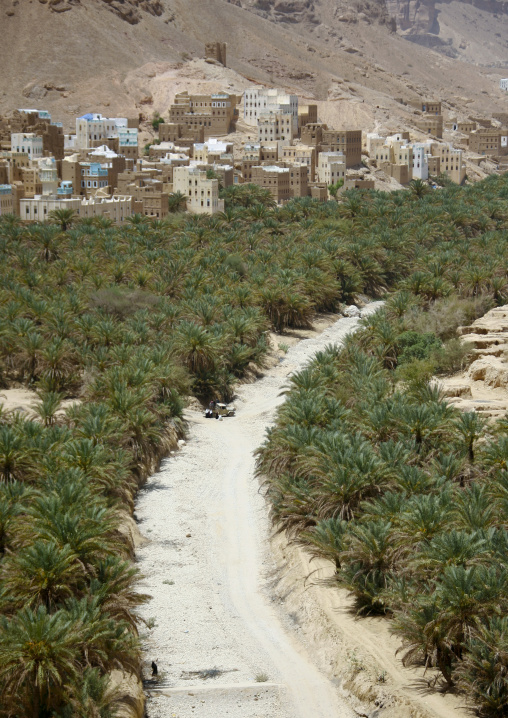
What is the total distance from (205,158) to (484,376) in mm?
54606

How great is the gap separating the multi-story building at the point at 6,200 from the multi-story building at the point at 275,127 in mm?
31206

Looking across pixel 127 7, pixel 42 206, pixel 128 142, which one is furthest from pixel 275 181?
pixel 127 7

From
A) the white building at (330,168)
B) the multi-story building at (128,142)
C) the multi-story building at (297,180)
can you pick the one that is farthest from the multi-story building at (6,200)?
the white building at (330,168)

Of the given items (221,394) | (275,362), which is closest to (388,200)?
(275,362)

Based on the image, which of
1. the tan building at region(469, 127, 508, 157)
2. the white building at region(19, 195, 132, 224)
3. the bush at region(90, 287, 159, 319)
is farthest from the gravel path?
the tan building at region(469, 127, 508, 157)

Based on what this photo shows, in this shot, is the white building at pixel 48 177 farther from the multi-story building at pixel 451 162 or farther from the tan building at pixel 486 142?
the tan building at pixel 486 142

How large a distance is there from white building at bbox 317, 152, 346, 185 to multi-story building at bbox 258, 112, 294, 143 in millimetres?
7552

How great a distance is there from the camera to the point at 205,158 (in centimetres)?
8162

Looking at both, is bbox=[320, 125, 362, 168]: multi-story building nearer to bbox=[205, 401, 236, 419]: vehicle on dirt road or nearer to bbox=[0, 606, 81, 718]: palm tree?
bbox=[205, 401, 236, 419]: vehicle on dirt road

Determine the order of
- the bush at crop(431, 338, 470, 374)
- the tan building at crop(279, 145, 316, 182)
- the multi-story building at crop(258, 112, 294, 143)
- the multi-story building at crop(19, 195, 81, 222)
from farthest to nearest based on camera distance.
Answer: the multi-story building at crop(258, 112, 294, 143), the tan building at crop(279, 145, 316, 182), the multi-story building at crop(19, 195, 81, 222), the bush at crop(431, 338, 470, 374)

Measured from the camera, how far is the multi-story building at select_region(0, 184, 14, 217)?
62000mm

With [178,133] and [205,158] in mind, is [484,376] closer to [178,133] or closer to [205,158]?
[205,158]

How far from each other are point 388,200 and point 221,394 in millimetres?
40006

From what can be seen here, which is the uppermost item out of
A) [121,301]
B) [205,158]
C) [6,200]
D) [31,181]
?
[205,158]
